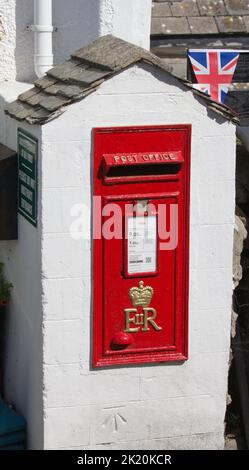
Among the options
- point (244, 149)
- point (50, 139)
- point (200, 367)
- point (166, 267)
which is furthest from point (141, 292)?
point (244, 149)

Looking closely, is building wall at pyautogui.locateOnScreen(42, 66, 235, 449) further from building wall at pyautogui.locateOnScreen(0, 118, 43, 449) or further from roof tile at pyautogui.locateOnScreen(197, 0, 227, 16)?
roof tile at pyautogui.locateOnScreen(197, 0, 227, 16)

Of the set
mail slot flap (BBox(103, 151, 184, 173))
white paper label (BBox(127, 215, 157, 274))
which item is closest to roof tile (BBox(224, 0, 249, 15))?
mail slot flap (BBox(103, 151, 184, 173))

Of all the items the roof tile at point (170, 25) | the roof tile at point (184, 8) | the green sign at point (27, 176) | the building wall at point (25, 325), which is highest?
the roof tile at point (184, 8)

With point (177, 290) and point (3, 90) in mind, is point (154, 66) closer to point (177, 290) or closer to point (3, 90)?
point (177, 290)

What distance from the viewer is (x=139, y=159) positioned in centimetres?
576

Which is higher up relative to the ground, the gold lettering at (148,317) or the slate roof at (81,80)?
the slate roof at (81,80)

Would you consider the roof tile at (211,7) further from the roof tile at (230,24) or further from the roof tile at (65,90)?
the roof tile at (65,90)

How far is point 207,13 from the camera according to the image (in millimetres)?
9828

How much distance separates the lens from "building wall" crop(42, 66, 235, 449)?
18.9 feet

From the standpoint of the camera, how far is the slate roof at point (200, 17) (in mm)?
9664

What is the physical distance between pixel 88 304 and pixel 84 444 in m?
0.79

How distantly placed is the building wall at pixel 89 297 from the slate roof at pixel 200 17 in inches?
153

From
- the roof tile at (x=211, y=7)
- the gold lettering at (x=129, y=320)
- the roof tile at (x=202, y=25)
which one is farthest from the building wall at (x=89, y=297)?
the roof tile at (x=211, y=7)

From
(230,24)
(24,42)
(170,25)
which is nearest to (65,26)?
(24,42)
